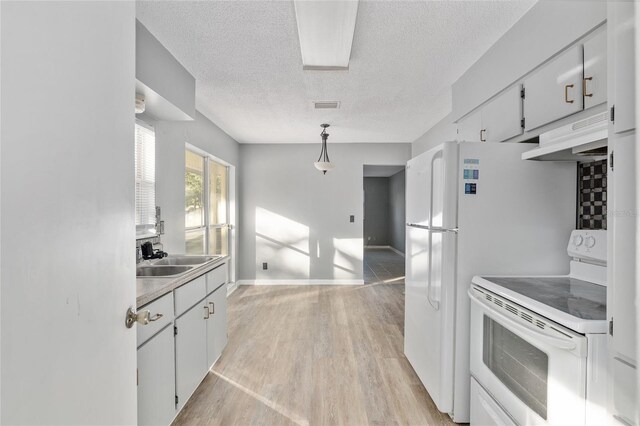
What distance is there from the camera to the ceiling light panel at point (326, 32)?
1698 millimetres

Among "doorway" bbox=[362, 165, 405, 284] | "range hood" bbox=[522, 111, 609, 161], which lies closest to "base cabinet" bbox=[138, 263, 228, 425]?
"range hood" bbox=[522, 111, 609, 161]

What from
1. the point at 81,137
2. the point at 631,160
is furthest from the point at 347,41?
the point at 81,137

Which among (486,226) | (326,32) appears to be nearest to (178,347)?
(486,226)

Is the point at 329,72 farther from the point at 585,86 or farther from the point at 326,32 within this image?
the point at 585,86

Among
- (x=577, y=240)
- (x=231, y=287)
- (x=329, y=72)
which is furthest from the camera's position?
(x=231, y=287)

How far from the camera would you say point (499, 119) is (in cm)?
219

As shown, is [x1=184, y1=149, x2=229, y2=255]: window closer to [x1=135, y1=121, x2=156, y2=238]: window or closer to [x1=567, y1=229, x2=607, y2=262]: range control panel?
[x1=135, y1=121, x2=156, y2=238]: window

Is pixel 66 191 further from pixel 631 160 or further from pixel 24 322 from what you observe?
pixel 631 160

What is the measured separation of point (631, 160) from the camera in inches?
37.5

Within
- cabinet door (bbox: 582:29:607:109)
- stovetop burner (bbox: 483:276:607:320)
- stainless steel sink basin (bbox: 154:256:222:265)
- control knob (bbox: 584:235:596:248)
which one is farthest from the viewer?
stainless steel sink basin (bbox: 154:256:222:265)

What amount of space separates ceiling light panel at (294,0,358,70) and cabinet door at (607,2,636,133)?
1113 mm

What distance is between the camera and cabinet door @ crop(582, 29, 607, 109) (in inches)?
55.1

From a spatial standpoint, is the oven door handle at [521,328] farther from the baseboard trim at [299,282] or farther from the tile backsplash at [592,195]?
the baseboard trim at [299,282]

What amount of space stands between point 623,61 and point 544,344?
3.45 ft
